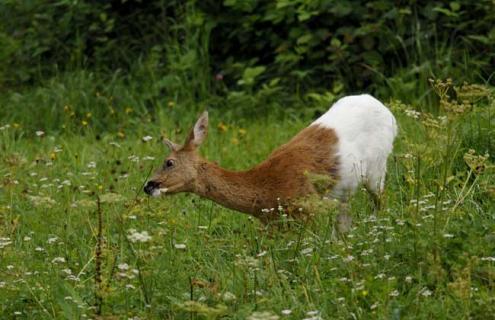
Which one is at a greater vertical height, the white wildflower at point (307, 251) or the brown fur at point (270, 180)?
the white wildflower at point (307, 251)

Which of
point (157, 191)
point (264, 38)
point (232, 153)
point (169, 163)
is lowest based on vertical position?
point (232, 153)

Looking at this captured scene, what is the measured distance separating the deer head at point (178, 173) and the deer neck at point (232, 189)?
0.18 ft

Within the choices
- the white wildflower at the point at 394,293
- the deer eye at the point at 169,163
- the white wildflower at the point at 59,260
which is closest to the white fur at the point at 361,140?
the deer eye at the point at 169,163

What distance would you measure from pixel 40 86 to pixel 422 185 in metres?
5.90

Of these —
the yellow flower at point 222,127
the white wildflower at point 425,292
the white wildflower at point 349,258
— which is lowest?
→ the yellow flower at point 222,127

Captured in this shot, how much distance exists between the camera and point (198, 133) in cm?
687

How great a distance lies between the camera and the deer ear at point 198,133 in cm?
678

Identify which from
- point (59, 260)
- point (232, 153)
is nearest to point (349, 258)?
point (59, 260)

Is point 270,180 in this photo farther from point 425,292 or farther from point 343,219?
point 425,292

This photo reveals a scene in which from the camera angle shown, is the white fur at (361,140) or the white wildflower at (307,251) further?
the white fur at (361,140)

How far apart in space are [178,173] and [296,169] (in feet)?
2.28

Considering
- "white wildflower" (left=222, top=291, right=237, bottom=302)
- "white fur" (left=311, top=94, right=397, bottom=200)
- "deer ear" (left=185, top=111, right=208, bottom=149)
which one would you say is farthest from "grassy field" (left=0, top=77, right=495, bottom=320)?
"deer ear" (left=185, top=111, right=208, bottom=149)

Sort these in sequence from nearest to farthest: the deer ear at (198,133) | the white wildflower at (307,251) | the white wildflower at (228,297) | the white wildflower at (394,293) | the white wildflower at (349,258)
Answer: the white wildflower at (394,293), the white wildflower at (228,297), the white wildflower at (349,258), the white wildflower at (307,251), the deer ear at (198,133)

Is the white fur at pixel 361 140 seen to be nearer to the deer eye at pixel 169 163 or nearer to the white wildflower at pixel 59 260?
the deer eye at pixel 169 163
